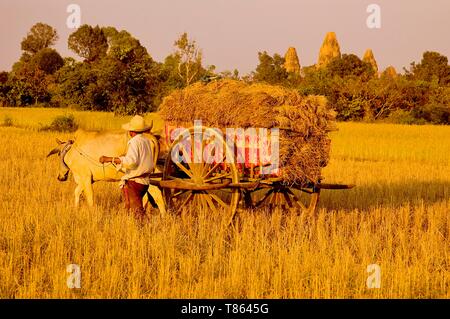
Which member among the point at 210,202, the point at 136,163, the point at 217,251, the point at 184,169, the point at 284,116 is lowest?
the point at 217,251

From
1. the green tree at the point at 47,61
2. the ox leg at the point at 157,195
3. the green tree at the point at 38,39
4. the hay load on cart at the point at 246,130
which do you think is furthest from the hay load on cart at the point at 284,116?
the green tree at the point at 38,39

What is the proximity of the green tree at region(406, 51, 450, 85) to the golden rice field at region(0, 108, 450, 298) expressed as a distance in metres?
38.6

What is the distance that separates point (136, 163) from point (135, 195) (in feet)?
1.44

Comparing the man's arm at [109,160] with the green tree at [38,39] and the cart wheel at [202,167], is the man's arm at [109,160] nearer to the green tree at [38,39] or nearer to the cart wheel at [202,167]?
the cart wheel at [202,167]

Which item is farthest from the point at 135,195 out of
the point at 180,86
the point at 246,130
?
the point at 180,86

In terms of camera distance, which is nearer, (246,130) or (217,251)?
(217,251)

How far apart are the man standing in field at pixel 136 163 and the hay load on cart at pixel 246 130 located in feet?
1.16

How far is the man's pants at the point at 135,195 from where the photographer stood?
7.09 metres

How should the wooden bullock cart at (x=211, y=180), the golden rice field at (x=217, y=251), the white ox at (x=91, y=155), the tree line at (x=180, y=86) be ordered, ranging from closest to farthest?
the golden rice field at (x=217, y=251) → the wooden bullock cart at (x=211, y=180) → the white ox at (x=91, y=155) → the tree line at (x=180, y=86)

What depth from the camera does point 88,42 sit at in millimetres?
53156

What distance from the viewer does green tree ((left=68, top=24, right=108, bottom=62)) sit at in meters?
52.8

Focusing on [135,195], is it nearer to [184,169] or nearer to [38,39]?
[184,169]

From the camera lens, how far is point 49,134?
20281 millimetres

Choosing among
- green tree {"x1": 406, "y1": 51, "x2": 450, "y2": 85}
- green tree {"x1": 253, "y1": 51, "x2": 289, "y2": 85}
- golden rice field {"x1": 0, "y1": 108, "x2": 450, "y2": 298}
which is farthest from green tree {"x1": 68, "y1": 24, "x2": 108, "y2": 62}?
golden rice field {"x1": 0, "y1": 108, "x2": 450, "y2": 298}
